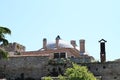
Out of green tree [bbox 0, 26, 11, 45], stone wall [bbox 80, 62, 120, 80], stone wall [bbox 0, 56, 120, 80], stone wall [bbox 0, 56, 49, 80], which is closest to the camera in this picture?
green tree [bbox 0, 26, 11, 45]

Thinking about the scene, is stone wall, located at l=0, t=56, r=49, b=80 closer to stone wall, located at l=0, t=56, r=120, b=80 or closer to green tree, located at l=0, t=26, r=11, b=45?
stone wall, located at l=0, t=56, r=120, b=80

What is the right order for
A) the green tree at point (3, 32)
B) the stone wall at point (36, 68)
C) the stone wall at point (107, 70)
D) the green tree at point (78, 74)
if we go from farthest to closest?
1. the stone wall at point (36, 68)
2. the stone wall at point (107, 70)
3. the green tree at point (78, 74)
4. the green tree at point (3, 32)

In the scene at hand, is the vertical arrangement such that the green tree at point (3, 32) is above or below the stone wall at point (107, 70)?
above

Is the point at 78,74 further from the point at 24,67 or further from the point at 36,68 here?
the point at 24,67

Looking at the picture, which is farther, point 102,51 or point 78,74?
point 102,51

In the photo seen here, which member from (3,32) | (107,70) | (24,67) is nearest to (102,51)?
(107,70)

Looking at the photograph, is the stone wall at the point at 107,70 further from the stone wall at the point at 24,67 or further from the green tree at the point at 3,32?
the green tree at the point at 3,32

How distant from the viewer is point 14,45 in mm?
67250

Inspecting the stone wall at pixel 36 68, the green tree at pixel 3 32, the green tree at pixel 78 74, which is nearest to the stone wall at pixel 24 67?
the stone wall at pixel 36 68

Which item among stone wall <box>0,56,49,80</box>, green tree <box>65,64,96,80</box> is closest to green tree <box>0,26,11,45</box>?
green tree <box>65,64,96,80</box>

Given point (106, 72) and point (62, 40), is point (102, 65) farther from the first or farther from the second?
point (62, 40)

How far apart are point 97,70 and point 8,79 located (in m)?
10.7

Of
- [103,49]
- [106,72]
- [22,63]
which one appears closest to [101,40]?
[103,49]

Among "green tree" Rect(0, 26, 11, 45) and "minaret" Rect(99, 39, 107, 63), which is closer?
"green tree" Rect(0, 26, 11, 45)
